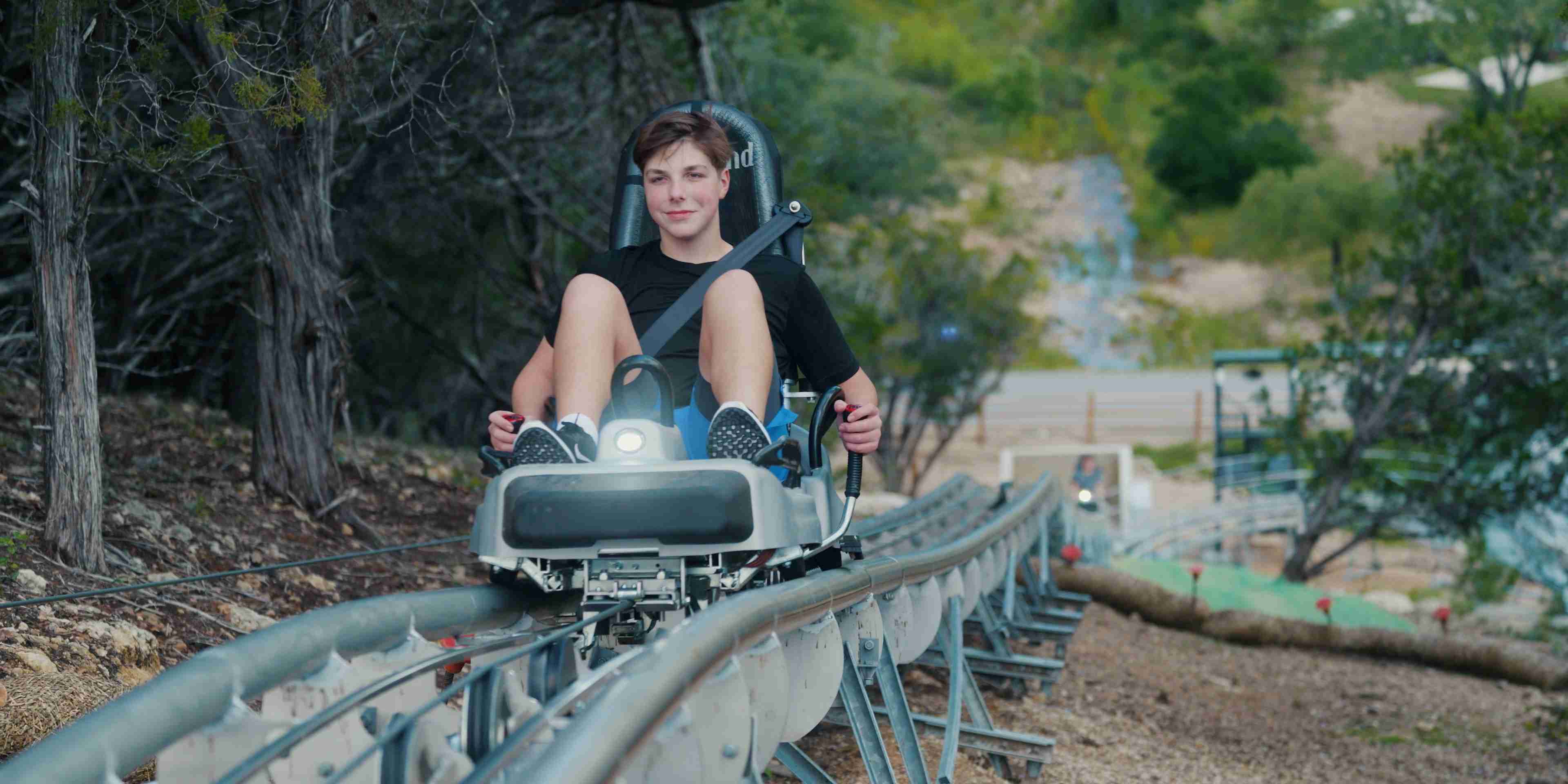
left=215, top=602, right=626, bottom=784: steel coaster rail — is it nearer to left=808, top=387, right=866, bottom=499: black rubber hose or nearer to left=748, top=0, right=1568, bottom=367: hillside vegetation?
left=808, top=387, right=866, bottom=499: black rubber hose

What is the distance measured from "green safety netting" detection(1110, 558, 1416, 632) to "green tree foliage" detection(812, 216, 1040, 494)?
11.4 m

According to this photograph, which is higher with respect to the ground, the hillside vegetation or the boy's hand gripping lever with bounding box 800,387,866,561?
the hillside vegetation

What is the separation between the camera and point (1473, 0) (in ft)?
152

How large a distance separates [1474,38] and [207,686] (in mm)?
50073

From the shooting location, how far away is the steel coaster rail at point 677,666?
203 centimetres

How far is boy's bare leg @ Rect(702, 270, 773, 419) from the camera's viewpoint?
3656 mm

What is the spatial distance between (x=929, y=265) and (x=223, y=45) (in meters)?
24.5

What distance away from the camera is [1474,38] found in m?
46.2

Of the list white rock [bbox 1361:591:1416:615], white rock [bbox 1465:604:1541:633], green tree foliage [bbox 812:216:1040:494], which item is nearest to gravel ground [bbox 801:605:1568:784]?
white rock [bbox 1465:604:1541:633]

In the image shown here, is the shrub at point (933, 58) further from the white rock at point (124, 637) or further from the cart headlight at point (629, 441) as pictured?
the cart headlight at point (629, 441)

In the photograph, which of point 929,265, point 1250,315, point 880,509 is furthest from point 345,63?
point 1250,315

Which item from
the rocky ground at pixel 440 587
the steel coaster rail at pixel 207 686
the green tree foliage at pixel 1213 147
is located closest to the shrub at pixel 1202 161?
the green tree foliage at pixel 1213 147

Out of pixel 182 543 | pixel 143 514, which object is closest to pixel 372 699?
pixel 182 543

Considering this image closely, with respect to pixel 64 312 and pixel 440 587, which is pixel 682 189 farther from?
pixel 440 587
